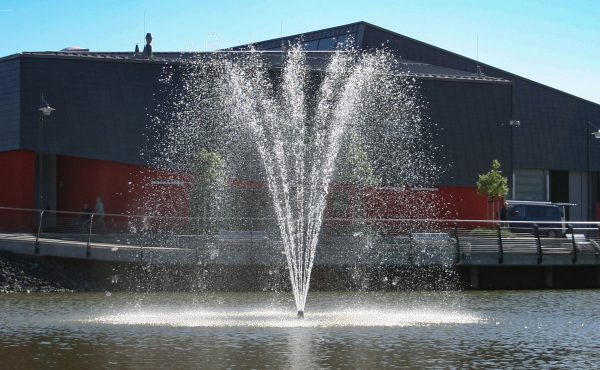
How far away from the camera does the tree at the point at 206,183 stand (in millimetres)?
40219

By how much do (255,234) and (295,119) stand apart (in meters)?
9.39

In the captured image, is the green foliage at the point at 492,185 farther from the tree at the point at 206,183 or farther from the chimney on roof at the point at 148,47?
the chimney on roof at the point at 148,47

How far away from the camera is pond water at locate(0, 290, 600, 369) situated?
709 inches

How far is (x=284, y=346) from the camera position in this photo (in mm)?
19438

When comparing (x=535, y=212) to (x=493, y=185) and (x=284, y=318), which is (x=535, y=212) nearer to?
(x=493, y=185)

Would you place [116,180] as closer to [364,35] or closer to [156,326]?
[364,35]

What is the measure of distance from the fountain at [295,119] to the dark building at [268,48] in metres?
1.71

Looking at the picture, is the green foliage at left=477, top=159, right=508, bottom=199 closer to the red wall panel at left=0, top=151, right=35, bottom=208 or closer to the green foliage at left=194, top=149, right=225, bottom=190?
the green foliage at left=194, top=149, right=225, bottom=190

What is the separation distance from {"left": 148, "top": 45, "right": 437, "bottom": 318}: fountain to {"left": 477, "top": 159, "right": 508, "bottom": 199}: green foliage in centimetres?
298

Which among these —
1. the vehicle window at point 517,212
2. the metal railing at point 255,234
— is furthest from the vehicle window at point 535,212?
the metal railing at point 255,234

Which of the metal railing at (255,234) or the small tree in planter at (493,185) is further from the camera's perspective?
the small tree in planter at (493,185)

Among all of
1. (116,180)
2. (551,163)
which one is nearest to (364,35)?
(551,163)

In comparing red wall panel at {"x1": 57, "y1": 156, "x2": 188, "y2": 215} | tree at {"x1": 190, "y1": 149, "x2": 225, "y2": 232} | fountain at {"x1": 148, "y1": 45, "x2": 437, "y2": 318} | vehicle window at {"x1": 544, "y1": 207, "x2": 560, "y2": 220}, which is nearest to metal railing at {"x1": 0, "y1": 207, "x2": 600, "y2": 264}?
tree at {"x1": 190, "y1": 149, "x2": 225, "y2": 232}

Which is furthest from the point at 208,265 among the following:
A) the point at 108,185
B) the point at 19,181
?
the point at 19,181
